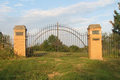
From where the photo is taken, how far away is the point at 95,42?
24.0ft

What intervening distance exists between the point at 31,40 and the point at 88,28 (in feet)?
14.1

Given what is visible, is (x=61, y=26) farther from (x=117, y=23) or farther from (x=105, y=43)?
(x=117, y=23)

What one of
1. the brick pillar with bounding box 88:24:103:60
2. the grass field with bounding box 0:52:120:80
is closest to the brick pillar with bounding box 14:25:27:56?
the grass field with bounding box 0:52:120:80

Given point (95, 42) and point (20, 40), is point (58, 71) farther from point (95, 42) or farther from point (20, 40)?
point (20, 40)

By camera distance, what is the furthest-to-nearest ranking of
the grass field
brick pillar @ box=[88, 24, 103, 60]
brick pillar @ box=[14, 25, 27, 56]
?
brick pillar @ box=[14, 25, 27, 56], brick pillar @ box=[88, 24, 103, 60], the grass field

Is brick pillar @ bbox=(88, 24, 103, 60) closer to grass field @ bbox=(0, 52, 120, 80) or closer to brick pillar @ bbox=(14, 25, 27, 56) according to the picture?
grass field @ bbox=(0, 52, 120, 80)

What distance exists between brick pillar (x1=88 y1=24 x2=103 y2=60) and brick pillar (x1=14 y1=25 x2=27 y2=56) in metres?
4.69

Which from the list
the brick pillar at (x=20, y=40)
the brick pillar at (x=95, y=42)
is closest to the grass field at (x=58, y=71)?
the brick pillar at (x=95, y=42)

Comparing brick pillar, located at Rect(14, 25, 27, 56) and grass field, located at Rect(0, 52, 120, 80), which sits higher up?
brick pillar, located at Rect(14, 25, 27, 56)

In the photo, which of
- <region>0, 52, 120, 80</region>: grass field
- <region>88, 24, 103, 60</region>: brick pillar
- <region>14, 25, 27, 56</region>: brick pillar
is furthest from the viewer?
<region>14, 25, 27, 56</region>: brick pillar

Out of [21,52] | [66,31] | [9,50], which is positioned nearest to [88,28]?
[66,31]

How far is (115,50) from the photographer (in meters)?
8.55

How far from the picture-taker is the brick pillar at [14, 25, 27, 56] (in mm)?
7672

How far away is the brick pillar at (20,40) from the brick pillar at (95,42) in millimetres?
4686
